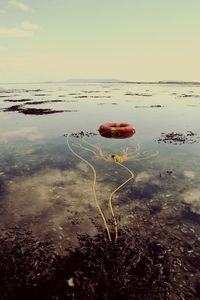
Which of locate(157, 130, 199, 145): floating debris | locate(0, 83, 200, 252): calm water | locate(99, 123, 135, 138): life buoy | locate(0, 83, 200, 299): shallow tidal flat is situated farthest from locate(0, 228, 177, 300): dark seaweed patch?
locate(99, 123, 135, 138): life buoy

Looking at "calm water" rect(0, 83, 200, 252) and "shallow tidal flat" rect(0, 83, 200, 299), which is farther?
"calm water" rect(0, 83, 200, 252)

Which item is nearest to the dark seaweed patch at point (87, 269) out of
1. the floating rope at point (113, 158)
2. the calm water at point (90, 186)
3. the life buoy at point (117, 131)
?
the calm water at point (90, 186)

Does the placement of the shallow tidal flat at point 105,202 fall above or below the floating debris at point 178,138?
above

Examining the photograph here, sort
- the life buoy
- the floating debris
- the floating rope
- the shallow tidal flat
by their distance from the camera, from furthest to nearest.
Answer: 1. the life buoy
2. the floating debris
3. the floating rope
4. the shallow tidal flat

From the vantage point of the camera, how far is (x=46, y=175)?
14.4 meters

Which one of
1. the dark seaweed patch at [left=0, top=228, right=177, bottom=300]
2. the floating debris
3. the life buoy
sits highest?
the dark seaweed patch at [left=0, top=228, right=177, bottom=300]

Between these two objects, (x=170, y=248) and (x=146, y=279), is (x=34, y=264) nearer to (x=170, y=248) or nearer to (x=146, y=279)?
(x=146, y=279)

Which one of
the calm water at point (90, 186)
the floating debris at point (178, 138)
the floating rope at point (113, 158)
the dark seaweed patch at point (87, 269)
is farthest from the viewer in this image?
the floating debris at point (178, 138)

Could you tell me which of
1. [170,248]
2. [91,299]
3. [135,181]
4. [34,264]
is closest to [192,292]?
[170,248]

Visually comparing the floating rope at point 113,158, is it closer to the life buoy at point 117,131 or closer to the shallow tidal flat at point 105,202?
the shallow tidal flat at point 105,202

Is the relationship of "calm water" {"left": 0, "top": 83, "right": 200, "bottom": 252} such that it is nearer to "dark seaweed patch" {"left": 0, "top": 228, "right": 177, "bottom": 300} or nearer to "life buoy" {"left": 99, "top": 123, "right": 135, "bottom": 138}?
"dark seaweed patch" {"left": 0, "top": 228, "right": 177, "bottom": 300}

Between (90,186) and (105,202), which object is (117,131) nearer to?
(90,186)

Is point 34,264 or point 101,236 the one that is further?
point 101,236

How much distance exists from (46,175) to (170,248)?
26.1ft
